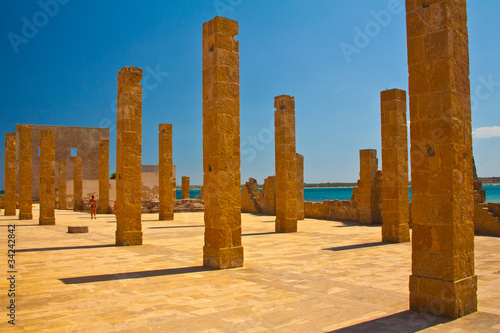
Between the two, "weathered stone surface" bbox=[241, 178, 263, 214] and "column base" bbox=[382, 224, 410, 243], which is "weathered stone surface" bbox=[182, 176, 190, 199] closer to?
"weathered stone surface" bbox=[241, 178, 263, 214]

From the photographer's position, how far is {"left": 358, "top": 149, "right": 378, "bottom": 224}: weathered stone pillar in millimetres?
16406

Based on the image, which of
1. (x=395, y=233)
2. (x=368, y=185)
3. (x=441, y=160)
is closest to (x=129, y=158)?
(x=395, y=233)

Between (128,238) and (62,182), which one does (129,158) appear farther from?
(62,182)

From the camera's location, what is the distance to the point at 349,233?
13.3 meters

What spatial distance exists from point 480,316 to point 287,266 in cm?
361

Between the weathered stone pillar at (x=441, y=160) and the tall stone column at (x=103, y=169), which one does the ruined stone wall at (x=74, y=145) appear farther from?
the weathered stone pillar at (x=441, y=160)

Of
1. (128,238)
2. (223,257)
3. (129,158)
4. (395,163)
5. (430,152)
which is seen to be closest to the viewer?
(430,152)

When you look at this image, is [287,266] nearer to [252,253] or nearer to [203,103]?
[252,253]

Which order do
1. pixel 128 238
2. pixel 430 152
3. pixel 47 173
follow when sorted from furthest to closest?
pixel 47 173 → pixel 128 238 → pixel 430 152

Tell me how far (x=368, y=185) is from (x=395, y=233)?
5.31 meters

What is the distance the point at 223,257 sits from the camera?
761 cm

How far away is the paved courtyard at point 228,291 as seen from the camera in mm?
4348

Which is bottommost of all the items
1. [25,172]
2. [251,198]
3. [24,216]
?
[24,216]

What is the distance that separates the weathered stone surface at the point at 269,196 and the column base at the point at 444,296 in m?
17.1
